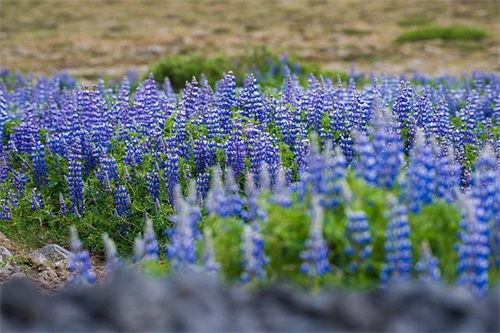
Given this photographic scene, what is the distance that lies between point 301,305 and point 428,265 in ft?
1.98

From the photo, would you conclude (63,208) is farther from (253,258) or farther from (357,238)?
(357,238)

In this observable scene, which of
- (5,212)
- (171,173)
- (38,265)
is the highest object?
(171,173)

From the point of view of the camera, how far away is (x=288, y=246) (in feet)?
13.3

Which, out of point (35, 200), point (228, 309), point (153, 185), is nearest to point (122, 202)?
point (153, 185)

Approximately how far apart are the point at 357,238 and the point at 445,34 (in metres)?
16.5

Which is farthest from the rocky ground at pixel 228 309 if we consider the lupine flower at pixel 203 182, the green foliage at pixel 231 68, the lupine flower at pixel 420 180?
the green foliage at pixel 231 68

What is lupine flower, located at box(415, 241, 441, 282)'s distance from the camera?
3685 mm

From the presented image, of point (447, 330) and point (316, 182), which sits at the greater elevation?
point (316, 182)

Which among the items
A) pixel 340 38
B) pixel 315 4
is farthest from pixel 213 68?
pixel 315 4

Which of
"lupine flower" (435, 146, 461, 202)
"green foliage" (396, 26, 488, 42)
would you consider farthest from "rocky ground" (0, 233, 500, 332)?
"green foliage" (396, 26, 488, 42)

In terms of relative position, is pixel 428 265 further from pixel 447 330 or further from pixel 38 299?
pixel 38 299

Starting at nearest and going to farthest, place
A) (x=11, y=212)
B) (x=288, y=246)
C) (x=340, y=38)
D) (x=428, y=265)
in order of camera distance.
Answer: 1. (x=428, y=265)
2. (x=288, y=246)
3. (x=11, y=212)
4. (x=340, y=38)

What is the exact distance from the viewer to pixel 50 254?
6.55m

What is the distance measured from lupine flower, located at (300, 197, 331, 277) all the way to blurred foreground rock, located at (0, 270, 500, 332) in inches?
A: 10.3
